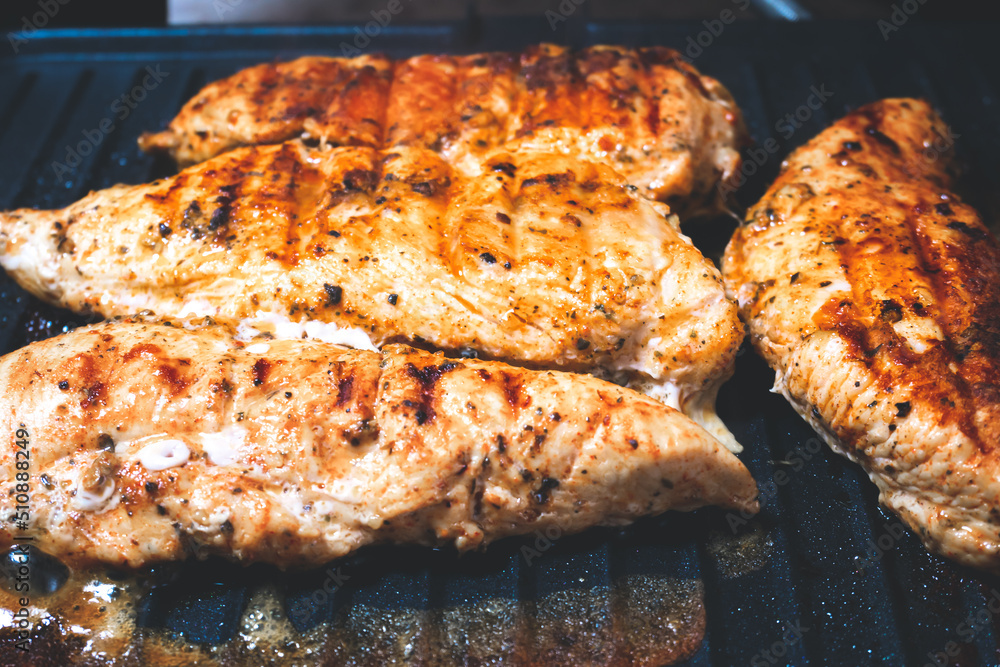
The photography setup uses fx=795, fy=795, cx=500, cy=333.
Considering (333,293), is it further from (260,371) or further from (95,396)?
(95,396)

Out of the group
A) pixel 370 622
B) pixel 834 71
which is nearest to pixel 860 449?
pixel 370 622

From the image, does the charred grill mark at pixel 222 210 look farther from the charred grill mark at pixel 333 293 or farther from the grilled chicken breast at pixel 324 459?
the grilled chicken breast at pixel 324 459

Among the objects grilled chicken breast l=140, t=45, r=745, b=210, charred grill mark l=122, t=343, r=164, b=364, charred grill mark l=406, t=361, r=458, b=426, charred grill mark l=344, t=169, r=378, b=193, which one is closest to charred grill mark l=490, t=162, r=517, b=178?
grilled chicken breast l=140, t=45, r=745, b=210

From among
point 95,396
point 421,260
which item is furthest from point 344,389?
point 95,396

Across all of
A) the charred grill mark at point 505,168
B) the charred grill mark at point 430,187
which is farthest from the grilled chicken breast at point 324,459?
the charred grill mark at point 505,168

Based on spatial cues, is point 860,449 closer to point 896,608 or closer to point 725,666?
point 896,608
